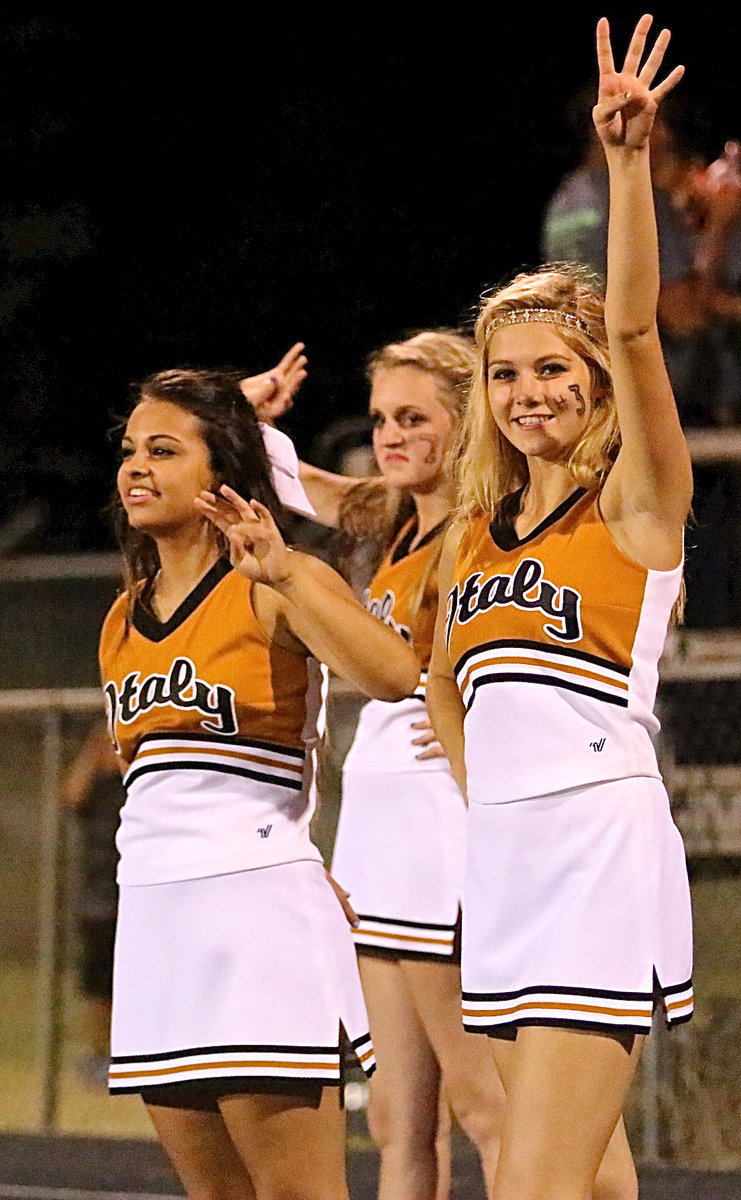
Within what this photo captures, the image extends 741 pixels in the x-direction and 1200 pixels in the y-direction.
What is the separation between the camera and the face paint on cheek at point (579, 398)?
2.52m

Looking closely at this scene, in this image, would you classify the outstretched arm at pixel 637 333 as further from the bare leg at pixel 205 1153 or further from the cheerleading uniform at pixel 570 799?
the bare leg at pixel 205 1153

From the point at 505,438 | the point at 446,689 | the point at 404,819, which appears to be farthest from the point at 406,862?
the point at 505,438

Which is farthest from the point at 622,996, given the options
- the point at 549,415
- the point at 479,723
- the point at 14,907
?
the point at 14,907

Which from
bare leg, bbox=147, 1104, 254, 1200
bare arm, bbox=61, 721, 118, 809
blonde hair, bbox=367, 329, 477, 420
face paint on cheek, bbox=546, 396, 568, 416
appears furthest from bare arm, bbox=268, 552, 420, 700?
bare arm, bbox=61, 721, 118, 809

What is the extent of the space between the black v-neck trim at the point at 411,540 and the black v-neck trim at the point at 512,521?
89 cm

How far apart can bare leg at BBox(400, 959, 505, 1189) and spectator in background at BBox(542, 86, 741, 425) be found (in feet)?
9.03

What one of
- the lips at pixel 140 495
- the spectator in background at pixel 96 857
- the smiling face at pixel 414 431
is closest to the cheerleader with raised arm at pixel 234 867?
the lips at pixel 140 495

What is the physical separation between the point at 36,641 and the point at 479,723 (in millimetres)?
4539

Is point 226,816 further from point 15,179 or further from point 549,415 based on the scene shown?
point 15,179

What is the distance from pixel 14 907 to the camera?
743cm

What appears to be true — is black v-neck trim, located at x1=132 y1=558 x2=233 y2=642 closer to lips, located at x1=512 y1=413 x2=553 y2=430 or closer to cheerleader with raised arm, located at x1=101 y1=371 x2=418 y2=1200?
cheerleader with raised arm, located at x1=101 y1=371 x2=418 y2=1200

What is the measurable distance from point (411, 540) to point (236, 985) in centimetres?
123

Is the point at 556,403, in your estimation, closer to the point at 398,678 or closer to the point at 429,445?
the point at 398,678

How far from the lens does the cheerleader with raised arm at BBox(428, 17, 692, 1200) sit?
225cm
